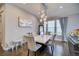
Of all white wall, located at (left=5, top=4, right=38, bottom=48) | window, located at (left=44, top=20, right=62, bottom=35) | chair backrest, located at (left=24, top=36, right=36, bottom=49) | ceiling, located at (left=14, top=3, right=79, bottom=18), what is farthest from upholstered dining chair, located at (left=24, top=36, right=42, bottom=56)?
ceiling, located at (left=14, top=3, right=79, bottom=18)

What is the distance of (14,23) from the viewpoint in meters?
2.06

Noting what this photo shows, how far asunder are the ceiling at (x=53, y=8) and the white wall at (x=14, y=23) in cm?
10

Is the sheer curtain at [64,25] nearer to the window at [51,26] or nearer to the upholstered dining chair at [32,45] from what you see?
the window at [51,26]

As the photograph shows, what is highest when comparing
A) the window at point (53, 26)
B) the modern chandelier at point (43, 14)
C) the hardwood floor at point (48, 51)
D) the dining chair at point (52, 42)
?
the modern chandelier at point (43, 14)

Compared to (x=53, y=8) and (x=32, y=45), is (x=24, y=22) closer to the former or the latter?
(x=32, y=45)

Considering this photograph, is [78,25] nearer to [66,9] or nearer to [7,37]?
[66,9]

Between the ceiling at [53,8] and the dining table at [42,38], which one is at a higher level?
the ceiling at [53,8]

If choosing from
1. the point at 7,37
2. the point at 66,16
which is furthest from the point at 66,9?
the point at 7,37

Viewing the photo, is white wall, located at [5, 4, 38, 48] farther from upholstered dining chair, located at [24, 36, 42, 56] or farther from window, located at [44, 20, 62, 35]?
window, located at [44, 20, 62, 35]

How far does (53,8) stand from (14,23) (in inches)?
31.2

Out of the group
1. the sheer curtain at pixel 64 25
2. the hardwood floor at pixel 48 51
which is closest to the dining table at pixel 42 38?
the hardwood floor at pixel 48 51

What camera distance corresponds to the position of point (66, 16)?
6.79ft

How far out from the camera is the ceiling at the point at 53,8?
2.05 metres

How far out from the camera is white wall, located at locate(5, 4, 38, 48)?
2.02 meters
